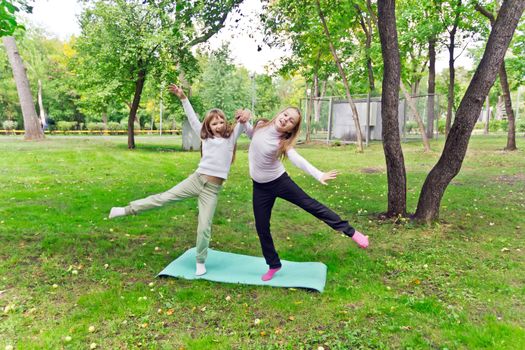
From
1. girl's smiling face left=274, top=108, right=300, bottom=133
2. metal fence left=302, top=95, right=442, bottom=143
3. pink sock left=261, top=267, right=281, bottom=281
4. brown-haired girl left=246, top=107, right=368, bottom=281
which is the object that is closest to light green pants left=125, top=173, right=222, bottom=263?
brown-haired girl left=246, top=107, right=368, bottom=281

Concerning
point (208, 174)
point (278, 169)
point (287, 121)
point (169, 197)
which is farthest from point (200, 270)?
point (287, 121)

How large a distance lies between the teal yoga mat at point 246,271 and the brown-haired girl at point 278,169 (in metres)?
0.69

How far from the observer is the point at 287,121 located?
4.60 metres

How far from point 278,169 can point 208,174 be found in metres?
Result: 0.87

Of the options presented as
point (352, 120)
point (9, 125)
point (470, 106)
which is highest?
point (9, 125)

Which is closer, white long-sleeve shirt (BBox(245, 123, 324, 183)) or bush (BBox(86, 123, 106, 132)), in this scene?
white long-sleeve shirt (BBox(245, 123, 324, 183))

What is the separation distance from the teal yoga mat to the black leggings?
0.32 m

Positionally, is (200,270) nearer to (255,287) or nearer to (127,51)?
(255,287)

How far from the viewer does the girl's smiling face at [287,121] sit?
460cm

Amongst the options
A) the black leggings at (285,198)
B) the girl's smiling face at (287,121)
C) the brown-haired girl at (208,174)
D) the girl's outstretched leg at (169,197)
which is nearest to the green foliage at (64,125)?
the girl's outstretched leg at (169,197)

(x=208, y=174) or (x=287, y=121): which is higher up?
(x=287, y=121)

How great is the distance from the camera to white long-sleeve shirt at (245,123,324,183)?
4602mm

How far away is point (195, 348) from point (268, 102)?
151ft

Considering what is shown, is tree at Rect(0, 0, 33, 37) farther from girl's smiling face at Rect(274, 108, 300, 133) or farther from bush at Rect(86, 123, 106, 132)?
bush at Rect(86, 123, 106, 132)
